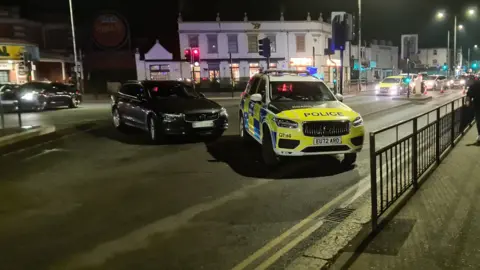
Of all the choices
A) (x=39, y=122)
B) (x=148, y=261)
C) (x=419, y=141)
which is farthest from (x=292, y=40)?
(x=148, y=261)

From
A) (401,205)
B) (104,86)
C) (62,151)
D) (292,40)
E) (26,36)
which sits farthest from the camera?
(292,40)

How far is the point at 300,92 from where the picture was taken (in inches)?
396

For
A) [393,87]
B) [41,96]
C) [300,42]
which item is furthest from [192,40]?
[41,96]

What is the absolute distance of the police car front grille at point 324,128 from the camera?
8309 mm

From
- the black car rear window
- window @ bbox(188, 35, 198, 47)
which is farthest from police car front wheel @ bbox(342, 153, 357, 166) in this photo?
window @ bbox(188, 35, 198, 47)

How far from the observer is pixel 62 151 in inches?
454

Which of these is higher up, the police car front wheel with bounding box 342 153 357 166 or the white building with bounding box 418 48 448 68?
the white building with bounding box 418 48 448 68

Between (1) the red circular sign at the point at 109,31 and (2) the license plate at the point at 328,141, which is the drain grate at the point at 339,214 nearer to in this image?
(2) the license plate at the point at 328,141

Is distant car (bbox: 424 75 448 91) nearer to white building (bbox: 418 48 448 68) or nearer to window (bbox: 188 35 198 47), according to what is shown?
window (bbox: 188 35 198 47)

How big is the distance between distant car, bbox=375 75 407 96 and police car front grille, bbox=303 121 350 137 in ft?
86.2

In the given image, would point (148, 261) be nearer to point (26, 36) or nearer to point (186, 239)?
point (186, 239)

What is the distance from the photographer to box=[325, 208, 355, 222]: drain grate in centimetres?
583

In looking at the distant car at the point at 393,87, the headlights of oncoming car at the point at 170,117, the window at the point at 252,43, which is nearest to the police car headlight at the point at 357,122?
the headlights of oncoming car at the point at 170,117

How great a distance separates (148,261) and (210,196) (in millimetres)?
2436
